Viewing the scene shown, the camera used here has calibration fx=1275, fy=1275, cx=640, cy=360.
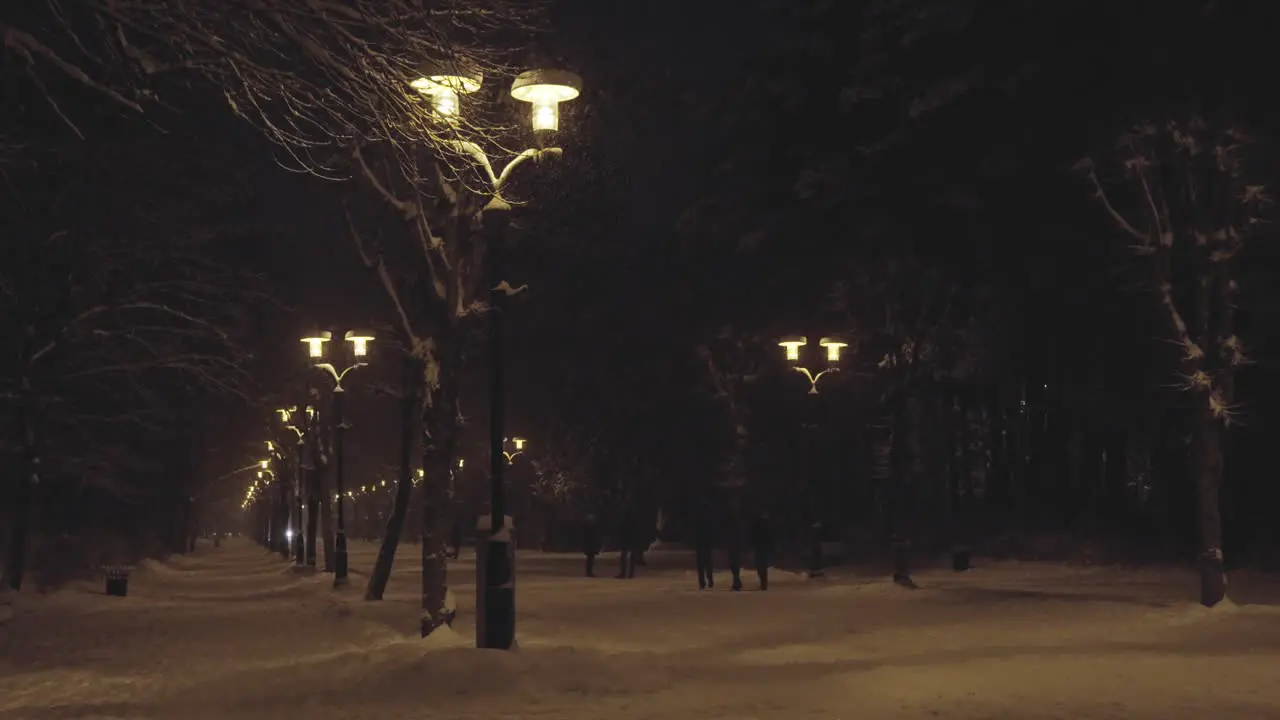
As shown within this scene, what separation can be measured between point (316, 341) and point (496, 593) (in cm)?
1826

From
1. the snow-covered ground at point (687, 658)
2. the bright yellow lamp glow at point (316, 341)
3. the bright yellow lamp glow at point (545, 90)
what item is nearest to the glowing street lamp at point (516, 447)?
the bright yellow lamp glow at point (316, 341)

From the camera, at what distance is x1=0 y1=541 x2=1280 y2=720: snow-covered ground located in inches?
441

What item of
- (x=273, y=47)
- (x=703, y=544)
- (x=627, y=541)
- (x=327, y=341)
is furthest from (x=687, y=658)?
(x=627, y=541)

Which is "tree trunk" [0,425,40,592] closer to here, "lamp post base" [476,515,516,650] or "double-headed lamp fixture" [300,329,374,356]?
"double-headed lamp fixture" [300,329,374,356]

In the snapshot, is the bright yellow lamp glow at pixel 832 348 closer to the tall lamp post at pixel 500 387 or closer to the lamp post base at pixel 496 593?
the tall lamp post at pixel 500 387

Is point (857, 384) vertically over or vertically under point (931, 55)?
under

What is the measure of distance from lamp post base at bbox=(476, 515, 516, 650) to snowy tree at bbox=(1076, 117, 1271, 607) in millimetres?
10916

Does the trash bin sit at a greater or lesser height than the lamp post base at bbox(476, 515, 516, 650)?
lesser

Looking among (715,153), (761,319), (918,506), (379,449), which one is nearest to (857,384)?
(761,319)

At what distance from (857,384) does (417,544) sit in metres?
46.6

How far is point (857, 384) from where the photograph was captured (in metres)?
42.8

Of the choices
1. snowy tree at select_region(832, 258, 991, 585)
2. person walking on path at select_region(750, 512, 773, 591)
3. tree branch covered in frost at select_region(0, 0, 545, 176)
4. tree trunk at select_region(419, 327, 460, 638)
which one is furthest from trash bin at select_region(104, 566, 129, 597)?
tree branch covered in frost at select_region(0, 0, 545, 176)

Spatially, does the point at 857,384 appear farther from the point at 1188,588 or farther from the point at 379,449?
the point at 379,449

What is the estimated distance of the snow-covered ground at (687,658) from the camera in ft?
36.8
